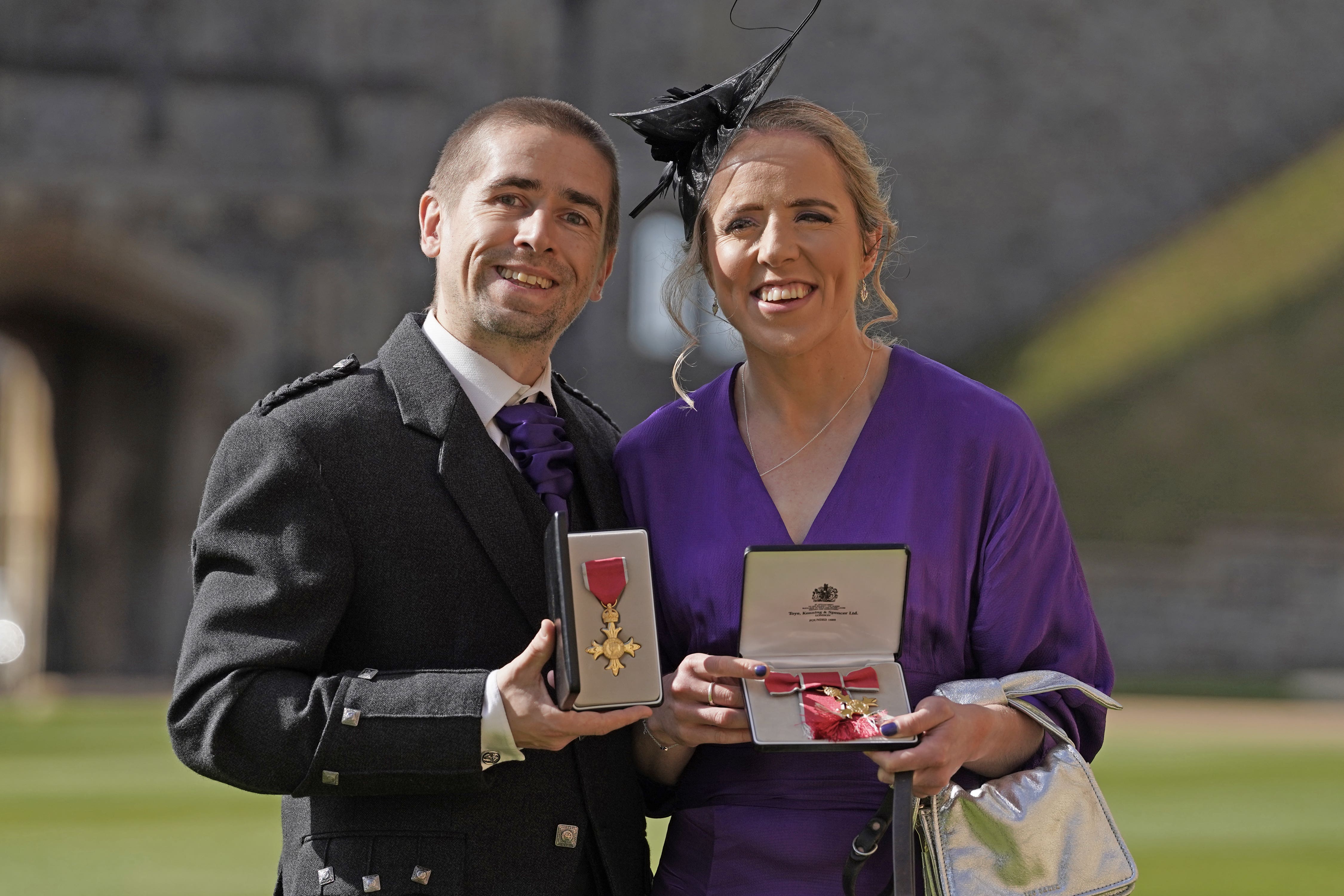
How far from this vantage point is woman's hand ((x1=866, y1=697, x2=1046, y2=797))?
7.66 feet

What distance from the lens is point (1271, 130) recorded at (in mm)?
23922

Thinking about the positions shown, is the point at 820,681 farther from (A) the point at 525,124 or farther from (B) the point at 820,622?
(A) the point at 525,124

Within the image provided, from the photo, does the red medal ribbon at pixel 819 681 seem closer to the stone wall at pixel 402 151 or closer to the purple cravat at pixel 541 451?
the purple cravat at pixel 541 451

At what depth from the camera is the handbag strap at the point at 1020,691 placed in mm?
2514

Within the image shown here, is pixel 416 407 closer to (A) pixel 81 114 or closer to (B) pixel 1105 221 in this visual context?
(A) pixel 81 114

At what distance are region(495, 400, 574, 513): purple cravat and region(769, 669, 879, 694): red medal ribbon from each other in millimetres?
547

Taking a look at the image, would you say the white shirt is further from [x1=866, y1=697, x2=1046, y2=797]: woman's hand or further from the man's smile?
[x1=866, y1=697, x2=1046, y2=797]: woman's hand

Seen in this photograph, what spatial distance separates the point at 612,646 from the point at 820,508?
2.01 feet

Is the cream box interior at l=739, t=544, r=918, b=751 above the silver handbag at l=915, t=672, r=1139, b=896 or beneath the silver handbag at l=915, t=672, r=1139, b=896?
above

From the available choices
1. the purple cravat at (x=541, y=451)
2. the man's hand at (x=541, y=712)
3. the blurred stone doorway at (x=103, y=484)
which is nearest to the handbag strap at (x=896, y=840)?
the man's hand at (x=541, y=712)

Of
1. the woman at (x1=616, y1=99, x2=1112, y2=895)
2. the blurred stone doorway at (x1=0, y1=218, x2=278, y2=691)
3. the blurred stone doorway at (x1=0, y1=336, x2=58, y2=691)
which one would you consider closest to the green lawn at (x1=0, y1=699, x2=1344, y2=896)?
the woman at (x1=616, y1=99, x2=1112, y2=895)

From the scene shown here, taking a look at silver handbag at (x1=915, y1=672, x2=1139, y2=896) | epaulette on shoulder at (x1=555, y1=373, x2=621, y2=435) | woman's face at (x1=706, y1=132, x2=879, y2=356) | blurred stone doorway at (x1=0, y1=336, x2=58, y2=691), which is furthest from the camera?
blurred stone doorway at (x1=0, y1=336, x2=58, y2=691)

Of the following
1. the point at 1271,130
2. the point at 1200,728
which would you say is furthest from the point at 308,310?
the point at 1271,130

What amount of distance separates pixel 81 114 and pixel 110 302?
7.25 feet
